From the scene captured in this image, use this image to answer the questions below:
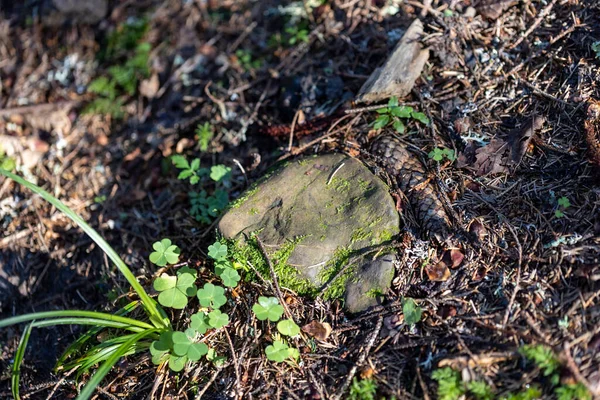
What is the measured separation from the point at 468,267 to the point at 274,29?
8.76 feet

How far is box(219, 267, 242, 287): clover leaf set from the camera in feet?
8.55

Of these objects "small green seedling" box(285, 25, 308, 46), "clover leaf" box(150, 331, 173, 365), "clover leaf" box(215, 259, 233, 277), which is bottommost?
"clover leaf" box(150, 331, 173, 365)

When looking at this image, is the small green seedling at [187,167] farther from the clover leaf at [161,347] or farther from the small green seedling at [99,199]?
the clover leaf at [161,347]

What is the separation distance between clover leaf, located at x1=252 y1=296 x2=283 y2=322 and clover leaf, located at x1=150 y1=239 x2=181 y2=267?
0.66 metres

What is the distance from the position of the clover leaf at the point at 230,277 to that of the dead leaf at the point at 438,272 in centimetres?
103

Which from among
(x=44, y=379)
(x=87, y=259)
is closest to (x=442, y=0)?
(x=87, y=259)

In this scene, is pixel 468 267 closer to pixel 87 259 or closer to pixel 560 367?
pixel 560 367

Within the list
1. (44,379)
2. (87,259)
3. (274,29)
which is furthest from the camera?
(274,29)

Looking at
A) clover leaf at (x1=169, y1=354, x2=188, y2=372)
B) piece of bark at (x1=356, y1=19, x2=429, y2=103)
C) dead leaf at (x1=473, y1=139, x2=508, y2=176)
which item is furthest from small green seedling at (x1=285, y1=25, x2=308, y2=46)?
clover leaf at (x1=169, y1=354, x2=188, y2=372)

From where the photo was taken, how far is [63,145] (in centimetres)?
410

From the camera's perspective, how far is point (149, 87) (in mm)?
4152

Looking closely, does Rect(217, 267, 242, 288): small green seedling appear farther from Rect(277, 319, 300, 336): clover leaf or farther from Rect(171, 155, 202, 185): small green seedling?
Rect(171, 155, 202, 185): small green seedling

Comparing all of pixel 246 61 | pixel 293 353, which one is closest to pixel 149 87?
pixel 246 61

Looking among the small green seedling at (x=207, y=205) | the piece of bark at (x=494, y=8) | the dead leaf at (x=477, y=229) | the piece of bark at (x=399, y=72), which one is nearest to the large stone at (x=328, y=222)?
the small green seedling at (x=207, y=205)
